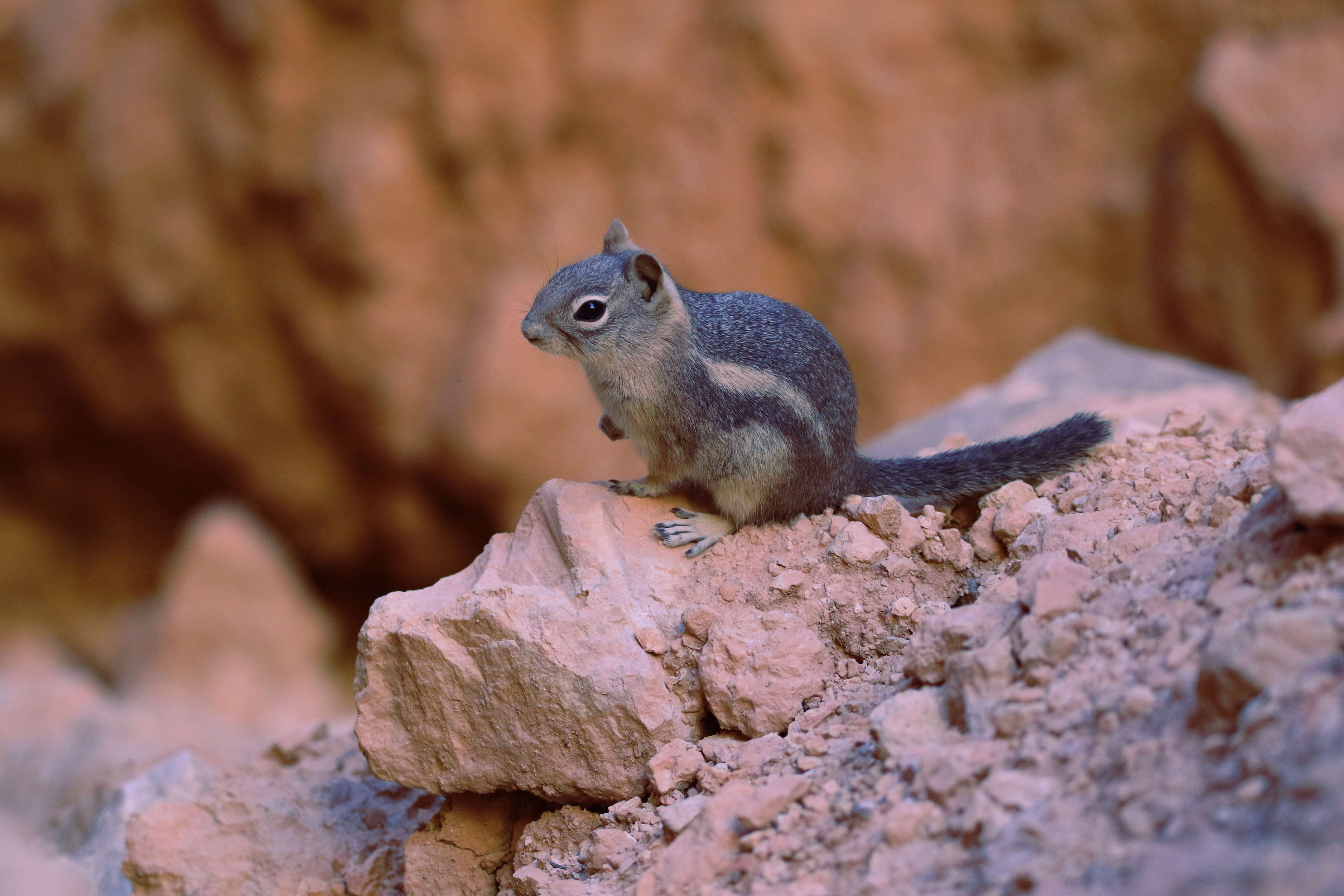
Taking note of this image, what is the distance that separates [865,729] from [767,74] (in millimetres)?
7201

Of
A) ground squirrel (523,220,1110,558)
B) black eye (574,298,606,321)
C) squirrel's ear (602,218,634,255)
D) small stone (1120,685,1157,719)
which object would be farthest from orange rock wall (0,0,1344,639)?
small stone (1120,685,1157,719)

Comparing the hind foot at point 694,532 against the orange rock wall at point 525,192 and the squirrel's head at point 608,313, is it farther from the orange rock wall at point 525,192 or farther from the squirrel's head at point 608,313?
the orange rock wall at point 525,192

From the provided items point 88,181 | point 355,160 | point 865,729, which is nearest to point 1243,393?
point 865,729

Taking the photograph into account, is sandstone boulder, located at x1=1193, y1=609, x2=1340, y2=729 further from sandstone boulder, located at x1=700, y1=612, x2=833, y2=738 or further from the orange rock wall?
the orange rock wall

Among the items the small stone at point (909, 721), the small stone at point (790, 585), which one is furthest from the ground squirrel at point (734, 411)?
the small stone at point (909, 721)

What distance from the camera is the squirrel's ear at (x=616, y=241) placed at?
401 cm

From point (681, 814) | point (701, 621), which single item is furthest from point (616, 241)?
point (681, 814)

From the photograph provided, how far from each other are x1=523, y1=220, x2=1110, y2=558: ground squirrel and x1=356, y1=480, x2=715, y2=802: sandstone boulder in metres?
0.49

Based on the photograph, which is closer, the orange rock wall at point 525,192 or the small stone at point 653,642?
the small stone at point 653,642

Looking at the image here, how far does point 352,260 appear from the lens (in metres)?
9.33

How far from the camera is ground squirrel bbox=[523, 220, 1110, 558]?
3.45 m

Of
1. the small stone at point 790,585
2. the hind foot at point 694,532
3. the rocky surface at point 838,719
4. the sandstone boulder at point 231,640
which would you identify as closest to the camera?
the rocky surface at point 838,719

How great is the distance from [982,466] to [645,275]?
4.15 ft

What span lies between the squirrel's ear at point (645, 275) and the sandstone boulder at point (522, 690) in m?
1.03
